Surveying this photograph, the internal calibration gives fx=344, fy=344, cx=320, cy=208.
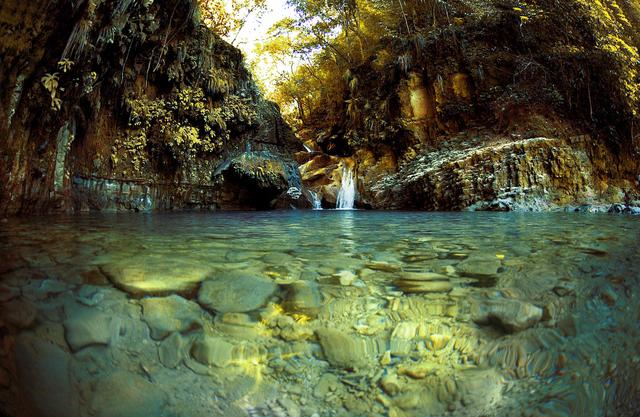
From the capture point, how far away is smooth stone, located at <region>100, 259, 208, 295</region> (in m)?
1.38

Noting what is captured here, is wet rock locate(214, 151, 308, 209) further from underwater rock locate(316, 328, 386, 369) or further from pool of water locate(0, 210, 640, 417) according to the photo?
underwater rock locate(316, 328, 386, 369)

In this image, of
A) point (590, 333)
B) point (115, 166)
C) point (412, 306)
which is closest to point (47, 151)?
point (115, 166)

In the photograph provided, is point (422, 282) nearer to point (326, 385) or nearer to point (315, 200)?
point (326, 385)

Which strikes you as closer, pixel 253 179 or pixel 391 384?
pixel 391 384

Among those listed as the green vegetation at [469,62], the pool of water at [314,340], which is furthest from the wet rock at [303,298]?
the green vegetation at [469,62]

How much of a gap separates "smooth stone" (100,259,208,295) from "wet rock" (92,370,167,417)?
1.42ft

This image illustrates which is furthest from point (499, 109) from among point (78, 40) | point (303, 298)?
point (303, 298)

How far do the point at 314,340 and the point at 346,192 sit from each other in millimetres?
11481

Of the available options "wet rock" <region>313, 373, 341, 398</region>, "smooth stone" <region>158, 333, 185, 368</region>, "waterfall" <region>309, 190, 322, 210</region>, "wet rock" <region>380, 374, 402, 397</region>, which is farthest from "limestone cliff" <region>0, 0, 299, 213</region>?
"wet rock" <region>380, 374, 402, 397</region>

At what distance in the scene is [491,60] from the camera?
41.4ft

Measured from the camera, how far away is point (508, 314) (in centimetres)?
125

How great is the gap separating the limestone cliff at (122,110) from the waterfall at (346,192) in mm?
2722

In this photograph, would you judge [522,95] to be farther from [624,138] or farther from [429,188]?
[429,188]

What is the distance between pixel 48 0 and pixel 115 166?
12.3 ft
